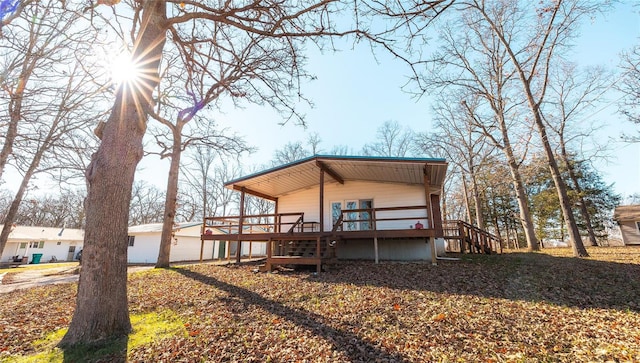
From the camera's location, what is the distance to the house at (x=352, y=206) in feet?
34.1

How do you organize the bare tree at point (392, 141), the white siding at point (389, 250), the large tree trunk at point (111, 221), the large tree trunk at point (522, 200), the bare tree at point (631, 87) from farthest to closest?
1. the bare tree at point (392, 141)
2. the large tree trunk at point (522, 200)
3. the white siding at point (389, 250)
4. the bare tree at point (631, 87)
5. the large tree trunk at point (111, 221)

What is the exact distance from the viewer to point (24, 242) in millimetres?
28375

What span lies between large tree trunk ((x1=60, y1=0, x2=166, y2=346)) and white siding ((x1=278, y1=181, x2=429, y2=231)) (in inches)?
391

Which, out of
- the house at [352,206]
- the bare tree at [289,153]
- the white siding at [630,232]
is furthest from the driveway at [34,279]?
the white siding at [630,232]

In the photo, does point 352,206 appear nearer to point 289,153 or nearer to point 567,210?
point 567,210

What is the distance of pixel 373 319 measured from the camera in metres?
4.97

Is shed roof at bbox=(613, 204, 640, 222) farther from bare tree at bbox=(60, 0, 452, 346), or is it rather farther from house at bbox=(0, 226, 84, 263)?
house at bbox=(0, 226, 84, 263)

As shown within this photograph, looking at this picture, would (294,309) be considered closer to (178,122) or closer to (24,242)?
(178,122)

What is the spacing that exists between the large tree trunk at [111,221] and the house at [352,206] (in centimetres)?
594

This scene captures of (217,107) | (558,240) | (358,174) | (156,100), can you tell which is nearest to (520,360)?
(358,174)

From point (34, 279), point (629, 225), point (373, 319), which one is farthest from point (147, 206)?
point (629, 225)

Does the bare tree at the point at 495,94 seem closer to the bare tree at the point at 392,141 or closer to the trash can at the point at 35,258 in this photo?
the bare tree at the point at 392,141

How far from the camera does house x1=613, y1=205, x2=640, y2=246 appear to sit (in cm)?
2262

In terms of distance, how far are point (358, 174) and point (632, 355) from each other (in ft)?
32.3
